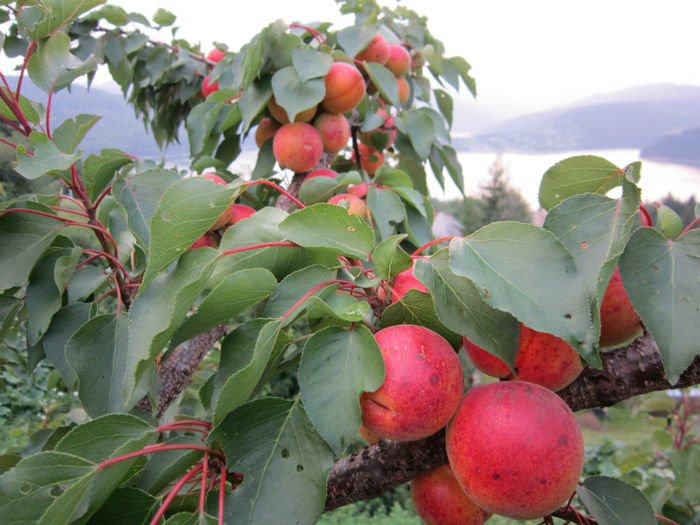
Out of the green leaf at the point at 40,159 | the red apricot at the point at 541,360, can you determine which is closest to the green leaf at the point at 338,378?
the red apricot at the point at 541,360

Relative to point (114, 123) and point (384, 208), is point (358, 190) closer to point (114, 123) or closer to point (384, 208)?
point (384, 208)

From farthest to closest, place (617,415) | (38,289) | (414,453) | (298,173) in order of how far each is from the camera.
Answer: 1. (617,415)
2. (298,173)
3. (38,289)
4. (414,453)

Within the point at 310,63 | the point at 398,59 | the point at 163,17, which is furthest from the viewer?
the point at 163,17

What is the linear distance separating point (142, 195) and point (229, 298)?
278 mm

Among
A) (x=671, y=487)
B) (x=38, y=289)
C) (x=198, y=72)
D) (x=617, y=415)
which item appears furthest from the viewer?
(x=617, y=415)

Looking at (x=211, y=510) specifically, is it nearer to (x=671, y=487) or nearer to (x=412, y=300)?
(x=412, y=300)

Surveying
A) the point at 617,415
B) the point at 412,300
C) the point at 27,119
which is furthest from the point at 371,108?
the point at 617,415

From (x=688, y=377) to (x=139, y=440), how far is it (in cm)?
41

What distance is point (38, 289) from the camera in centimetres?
55

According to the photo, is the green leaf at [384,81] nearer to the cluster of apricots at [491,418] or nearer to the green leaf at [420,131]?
the green leaf at [420,131]

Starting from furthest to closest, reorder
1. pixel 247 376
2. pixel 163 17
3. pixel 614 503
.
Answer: pixel 163 17 → pixel 614 503 → pixel 247 376

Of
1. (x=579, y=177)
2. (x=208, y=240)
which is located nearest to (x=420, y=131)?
(x=208, y=240)

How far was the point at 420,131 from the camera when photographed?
3.27 ft

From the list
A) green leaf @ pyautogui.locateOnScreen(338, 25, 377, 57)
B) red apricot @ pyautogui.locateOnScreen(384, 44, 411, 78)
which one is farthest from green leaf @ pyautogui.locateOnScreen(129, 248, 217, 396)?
red apricot @ pyautogui.locateOnScreen(384, 44, 411, 78)
